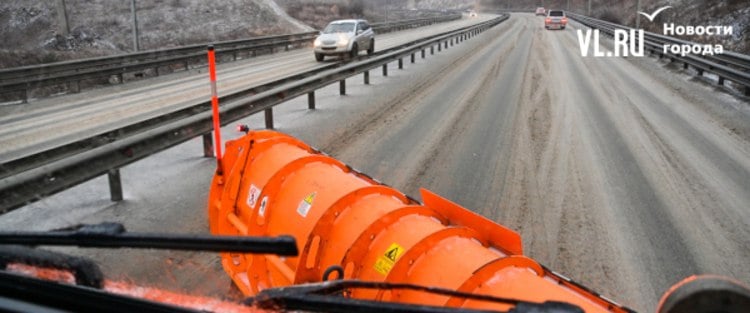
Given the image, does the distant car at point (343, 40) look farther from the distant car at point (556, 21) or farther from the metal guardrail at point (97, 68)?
the distant car at point (556, 21)

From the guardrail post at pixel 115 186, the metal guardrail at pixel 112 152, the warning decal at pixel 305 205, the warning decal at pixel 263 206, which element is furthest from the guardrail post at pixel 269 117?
the warning decal at pixel 305 205

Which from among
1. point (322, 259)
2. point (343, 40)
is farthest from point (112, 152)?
point (343, 40)

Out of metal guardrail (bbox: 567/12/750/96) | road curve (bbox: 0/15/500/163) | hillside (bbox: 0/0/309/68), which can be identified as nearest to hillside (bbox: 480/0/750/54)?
metal guardrail (bbox: 567/12/750/96)

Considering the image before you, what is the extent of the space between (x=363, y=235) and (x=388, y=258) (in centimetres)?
19

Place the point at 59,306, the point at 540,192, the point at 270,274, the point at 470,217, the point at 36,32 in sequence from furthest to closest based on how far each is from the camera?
the point at 36,32
the point at 540,192
the point at 270,274
the point at 470,217
the point at 59,306

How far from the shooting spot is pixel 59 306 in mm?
1494

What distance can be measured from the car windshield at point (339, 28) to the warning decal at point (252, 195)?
21150mm

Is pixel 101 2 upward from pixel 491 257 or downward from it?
upward

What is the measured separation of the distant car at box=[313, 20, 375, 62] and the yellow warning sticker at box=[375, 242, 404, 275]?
2084 centimetres

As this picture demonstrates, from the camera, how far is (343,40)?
23.2 m

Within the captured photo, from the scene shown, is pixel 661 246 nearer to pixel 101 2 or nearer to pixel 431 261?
pixel 431 261

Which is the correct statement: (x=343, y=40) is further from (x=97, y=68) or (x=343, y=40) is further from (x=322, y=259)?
(x=322, y=259)

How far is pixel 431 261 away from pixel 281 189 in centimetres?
133

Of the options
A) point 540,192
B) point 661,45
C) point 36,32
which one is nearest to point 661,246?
point 540,192
